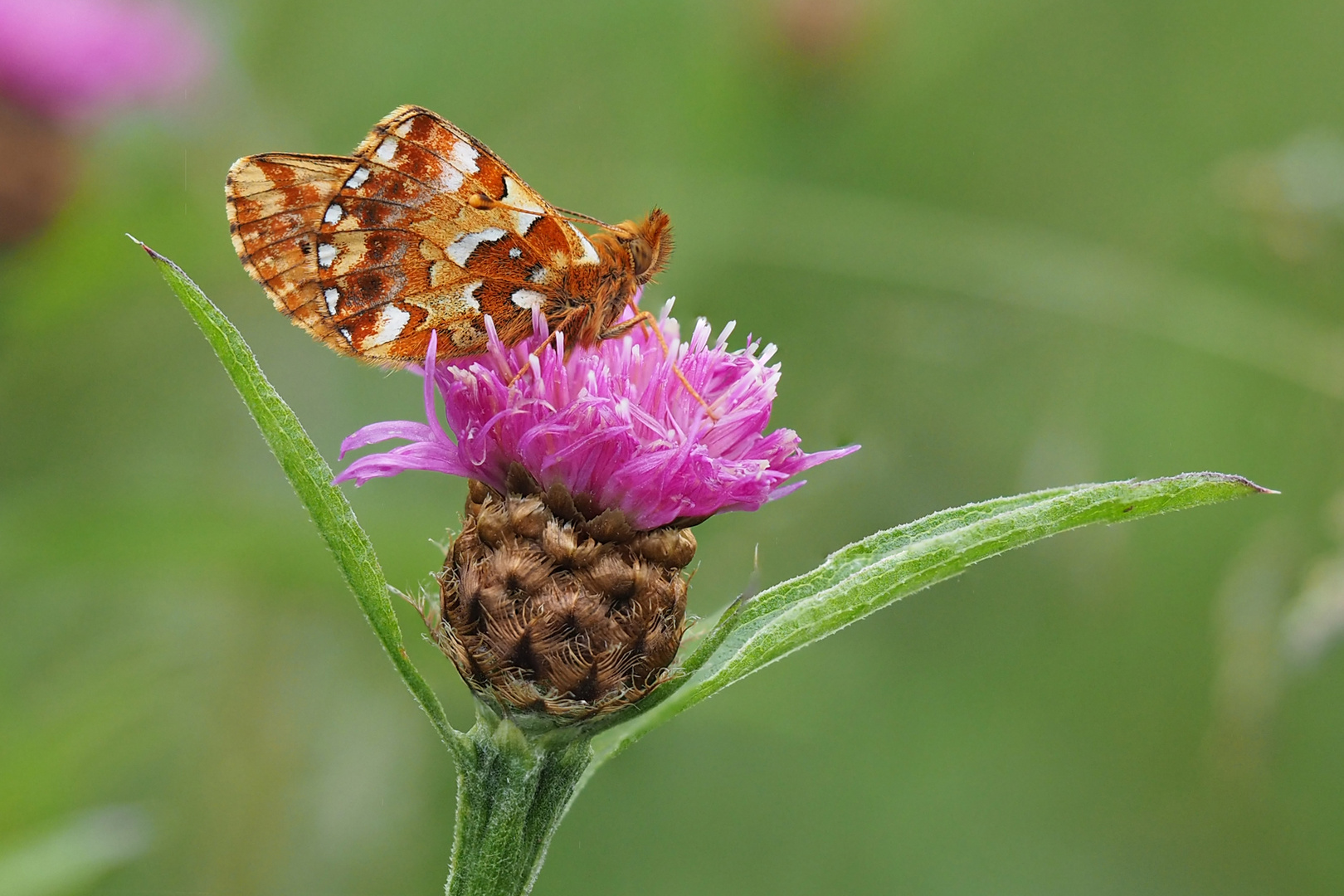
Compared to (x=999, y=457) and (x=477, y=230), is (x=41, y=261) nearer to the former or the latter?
(x=477, y=230)

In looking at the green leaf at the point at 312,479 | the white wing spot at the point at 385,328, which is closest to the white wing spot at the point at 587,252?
the white wing spot at the point at 385,328

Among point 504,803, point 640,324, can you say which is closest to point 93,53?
point 640,324

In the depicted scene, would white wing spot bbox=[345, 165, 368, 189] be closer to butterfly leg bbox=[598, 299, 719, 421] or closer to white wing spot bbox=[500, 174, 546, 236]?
white wing spot bbox=[500, 174, 546, 236]

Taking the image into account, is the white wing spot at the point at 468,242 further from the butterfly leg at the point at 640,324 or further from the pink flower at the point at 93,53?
the pink flower at the point at 93,53

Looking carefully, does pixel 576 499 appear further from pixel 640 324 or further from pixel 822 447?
pixel 822 447

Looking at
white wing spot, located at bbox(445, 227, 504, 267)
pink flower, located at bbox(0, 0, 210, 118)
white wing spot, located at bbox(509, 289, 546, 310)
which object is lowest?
white wing spot, located at bbox(509, 289, 546, 310)

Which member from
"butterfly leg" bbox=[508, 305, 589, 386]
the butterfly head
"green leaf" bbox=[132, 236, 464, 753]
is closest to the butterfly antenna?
the butterfly head
